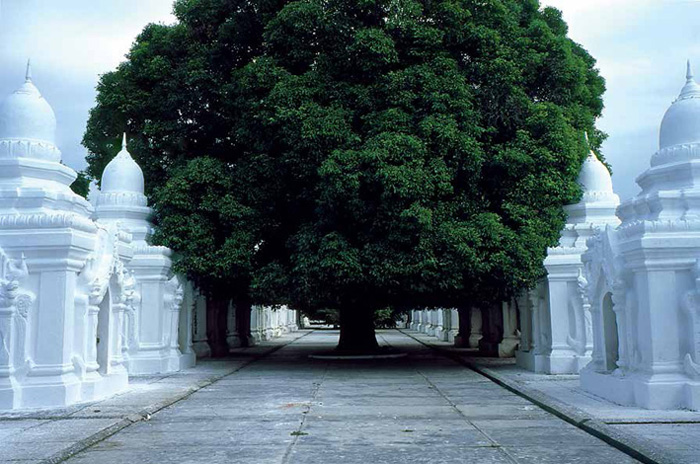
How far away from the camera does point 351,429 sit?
9055 mm

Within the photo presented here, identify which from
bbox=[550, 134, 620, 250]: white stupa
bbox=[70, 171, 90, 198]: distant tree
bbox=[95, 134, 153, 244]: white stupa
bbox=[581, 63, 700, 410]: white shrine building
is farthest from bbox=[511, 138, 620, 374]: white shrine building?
bbox=[70, 171, 90, 198]: distant tree

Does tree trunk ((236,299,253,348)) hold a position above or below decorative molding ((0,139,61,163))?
below

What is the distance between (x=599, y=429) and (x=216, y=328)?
17509 millimetres

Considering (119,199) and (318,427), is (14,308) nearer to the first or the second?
(318,427)

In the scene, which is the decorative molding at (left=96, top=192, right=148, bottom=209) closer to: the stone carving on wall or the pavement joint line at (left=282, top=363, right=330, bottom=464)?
the pavement joint line at (left=282, top=363, right=330, bottom=464)

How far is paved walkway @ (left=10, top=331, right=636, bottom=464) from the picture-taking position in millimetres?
7395

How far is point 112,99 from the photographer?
2064 centimetres

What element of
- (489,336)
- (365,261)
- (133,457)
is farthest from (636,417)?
(489,336)

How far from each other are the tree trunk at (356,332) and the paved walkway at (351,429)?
6.89 meters

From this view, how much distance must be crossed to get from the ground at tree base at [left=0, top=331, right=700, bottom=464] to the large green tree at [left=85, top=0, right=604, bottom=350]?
9.22ft

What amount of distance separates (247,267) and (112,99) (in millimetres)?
7143

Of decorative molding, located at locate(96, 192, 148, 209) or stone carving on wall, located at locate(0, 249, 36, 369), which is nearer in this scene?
stone carving on wall, located at locate(0, 249, 36, 369)

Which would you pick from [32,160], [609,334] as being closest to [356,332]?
[609,334]

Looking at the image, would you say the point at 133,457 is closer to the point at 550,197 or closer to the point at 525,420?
the point at 525,420
